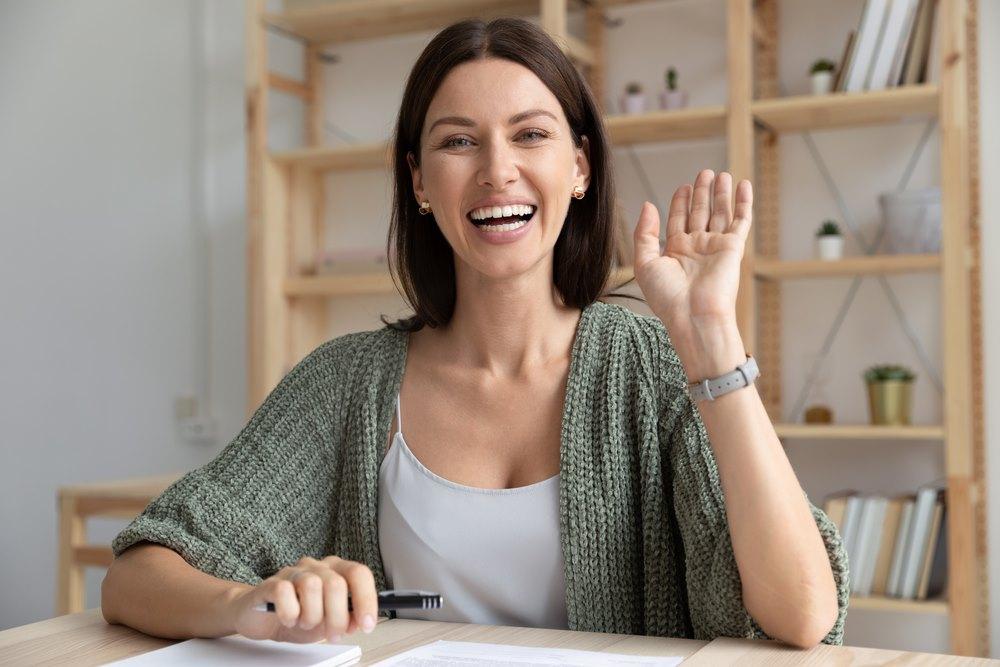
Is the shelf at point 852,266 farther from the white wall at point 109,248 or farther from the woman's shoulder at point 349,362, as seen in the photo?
the white wall at point 109,248

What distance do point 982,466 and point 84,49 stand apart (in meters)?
3.17

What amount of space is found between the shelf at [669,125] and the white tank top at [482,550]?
150 cm

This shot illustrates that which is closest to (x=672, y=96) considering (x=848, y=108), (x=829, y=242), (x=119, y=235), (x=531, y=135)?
(x=848, y=108)

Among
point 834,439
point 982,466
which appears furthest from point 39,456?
point 982,466

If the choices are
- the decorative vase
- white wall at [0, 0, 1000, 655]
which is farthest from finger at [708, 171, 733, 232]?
white wall at [0, 0, 1000, 655]

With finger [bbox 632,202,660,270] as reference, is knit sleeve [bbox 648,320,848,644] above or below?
below

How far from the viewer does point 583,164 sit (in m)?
1.51

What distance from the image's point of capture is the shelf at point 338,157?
310 cm

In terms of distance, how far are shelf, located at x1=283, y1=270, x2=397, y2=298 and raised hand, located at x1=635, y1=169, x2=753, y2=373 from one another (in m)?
1.93

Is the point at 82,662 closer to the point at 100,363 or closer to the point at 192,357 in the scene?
the point at 192,357

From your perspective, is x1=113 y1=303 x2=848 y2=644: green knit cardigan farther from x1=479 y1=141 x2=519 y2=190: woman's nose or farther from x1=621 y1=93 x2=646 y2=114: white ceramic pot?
x1=621 y1=93 x2=646 y2=114: white ceramic pot

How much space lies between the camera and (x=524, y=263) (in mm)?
1395

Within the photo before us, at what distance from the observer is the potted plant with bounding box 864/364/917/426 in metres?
2.60

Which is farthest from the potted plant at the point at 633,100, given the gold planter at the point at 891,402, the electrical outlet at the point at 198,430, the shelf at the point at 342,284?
the electrical outlet at the point at 198,430
